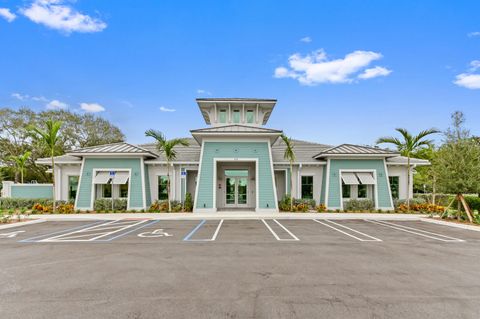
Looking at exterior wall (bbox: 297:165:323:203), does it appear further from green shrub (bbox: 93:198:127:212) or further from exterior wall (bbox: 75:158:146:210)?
green shrub (bbox: 93:198:127:212)

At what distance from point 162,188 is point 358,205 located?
14.8 m

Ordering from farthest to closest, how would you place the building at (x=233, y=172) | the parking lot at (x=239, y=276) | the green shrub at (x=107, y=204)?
1. the green shrub at (x=107, y=204)
2. the building at (x=233, y=172)
3. the parking lot at (x=239, y=276)

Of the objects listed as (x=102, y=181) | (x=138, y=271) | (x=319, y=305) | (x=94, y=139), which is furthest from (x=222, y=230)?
(x=94, y=139)

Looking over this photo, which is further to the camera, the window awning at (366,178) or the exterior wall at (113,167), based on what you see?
the window awning at (366,178)

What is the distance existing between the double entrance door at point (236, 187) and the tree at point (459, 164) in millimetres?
13050

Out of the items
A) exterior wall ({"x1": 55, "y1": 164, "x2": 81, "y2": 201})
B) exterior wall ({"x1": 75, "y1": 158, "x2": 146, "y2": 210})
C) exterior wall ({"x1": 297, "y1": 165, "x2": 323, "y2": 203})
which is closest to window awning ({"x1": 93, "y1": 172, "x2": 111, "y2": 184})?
exterior wall ({"x1": 75, "y1": 158, "x2": 146, "y2": 210})

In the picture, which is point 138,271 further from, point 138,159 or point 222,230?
point 138,159

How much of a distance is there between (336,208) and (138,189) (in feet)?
47.7

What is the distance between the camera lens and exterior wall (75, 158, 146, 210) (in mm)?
19938

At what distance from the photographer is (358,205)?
66.2ft

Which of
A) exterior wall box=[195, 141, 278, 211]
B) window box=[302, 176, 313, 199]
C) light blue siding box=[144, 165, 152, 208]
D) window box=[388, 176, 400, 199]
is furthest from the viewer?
window box=[302, 176, 313, 199]

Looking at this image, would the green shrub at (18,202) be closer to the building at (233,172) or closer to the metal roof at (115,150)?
the building at (233,172)

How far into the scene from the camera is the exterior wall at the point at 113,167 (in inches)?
785

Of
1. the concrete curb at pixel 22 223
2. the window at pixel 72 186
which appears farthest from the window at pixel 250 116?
the concrete curb at pixel 22 223
